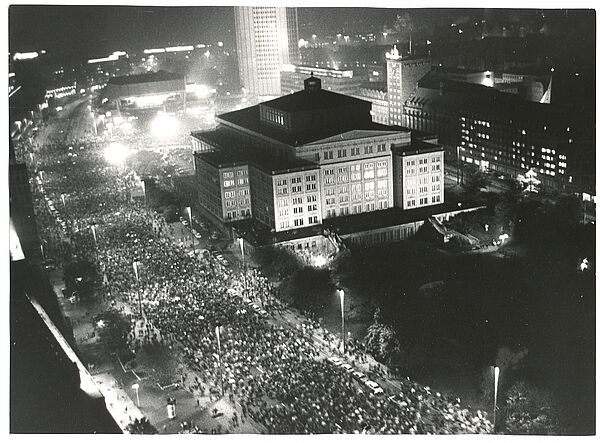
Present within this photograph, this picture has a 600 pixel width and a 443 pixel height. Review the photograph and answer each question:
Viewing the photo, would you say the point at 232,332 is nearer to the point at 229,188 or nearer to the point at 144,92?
the point at 229,188

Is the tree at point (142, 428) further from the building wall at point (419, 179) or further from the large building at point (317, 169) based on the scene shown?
the building wall at point (419, 179)

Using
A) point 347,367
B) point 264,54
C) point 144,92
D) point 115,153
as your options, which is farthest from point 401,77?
point 347,367

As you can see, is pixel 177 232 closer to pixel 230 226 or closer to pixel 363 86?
pixel 230 226

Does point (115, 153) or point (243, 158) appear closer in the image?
point (243, 158)

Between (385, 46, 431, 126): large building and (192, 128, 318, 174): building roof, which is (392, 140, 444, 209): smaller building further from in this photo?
(385, 46, 431, 126): large building

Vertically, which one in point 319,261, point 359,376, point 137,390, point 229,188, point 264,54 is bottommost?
point 359,376

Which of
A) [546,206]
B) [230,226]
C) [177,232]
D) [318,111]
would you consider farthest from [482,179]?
[177,232]

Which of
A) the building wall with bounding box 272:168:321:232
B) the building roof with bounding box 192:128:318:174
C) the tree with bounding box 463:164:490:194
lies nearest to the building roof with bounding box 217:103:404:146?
the building roof with bounding box 192:128:318:174
